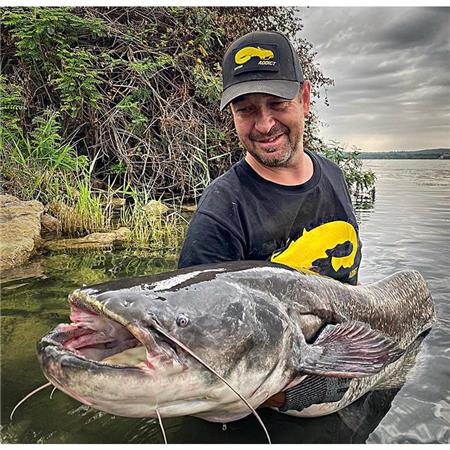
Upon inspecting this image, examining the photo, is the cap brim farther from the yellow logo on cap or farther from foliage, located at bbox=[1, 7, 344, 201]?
foliage, located at bbox=[1, 7, 344, 201]

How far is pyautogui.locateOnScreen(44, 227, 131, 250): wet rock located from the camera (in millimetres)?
5845

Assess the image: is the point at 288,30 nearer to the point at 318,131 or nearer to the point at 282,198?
the point at 318,131

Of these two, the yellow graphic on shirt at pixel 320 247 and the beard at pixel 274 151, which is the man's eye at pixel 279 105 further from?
the yellow graphic on shirt at pixel 320 247

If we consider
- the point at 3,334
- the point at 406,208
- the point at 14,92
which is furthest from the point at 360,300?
the point at 406,208

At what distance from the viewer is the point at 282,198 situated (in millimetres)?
2943

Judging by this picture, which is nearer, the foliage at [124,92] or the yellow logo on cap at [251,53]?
the yellow logo on cap at [251,53]

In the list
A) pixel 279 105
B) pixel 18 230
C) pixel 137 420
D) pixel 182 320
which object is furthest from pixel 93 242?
pixel 182 320

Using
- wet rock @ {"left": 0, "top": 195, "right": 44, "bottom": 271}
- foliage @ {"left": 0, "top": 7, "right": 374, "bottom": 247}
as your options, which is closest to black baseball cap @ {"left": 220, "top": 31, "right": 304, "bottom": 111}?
wet rock @ {"left": 0, "top": 195, "right": 44, "bottom": 271}

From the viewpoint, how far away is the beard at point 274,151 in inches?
117

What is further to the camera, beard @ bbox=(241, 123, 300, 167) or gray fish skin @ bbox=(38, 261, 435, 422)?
beard @ bbox=(241, 123, 300, 167)

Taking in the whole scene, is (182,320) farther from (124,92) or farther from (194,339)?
(124,92)

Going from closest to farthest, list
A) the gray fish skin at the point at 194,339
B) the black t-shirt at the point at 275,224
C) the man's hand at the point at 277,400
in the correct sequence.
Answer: the gray fish skin at the point at 194,339
the man's hand at the point at 277,400
the black t-shirt at the point at 275,224

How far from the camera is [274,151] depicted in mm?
2975

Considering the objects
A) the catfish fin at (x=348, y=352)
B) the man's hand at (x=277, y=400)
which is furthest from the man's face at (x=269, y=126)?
the man's hand at (x=277, y=400)
